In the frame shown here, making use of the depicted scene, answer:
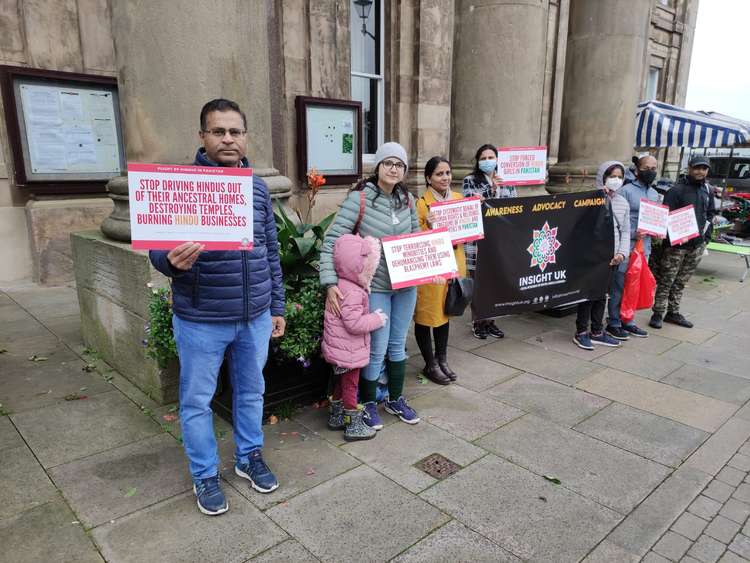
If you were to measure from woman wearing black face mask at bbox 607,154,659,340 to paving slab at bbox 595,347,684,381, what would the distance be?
0.44 metres

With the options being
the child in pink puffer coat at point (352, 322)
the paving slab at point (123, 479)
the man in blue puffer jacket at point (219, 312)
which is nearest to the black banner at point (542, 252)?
the child in pink puffer coat at point (352, 322)

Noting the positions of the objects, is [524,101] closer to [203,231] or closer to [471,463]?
[471,463]

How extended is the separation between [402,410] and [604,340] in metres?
3.00

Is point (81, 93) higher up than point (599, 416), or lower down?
higher up

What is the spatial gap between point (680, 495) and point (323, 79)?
7.28 meters

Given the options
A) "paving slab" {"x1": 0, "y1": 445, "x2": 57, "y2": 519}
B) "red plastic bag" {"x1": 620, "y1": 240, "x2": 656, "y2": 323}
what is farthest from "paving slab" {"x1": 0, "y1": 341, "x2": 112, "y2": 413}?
"red plastic bag" {"x1": 620, "y1": 240, "x2": 656, "y2": 323}

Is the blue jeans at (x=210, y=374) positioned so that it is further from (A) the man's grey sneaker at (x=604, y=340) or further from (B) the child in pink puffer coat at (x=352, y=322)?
(A) the man's grey sneaker at (x=604, y=340)

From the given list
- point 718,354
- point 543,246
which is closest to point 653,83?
point 718,354

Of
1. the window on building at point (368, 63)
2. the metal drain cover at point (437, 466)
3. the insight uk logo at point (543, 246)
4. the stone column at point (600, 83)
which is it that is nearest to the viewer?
the metal drain cover at point (437, 466)

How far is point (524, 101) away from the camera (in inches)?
282

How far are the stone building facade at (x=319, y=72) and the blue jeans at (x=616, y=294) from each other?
223 centimetres

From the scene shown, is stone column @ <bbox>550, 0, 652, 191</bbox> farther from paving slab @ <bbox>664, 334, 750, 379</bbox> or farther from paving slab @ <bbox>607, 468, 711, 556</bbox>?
paving slab @ <bbox>607, 468, 711, 556</bbox>

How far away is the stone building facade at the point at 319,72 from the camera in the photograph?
399 cm

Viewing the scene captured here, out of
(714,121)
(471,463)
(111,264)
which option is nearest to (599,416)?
(471,463)
